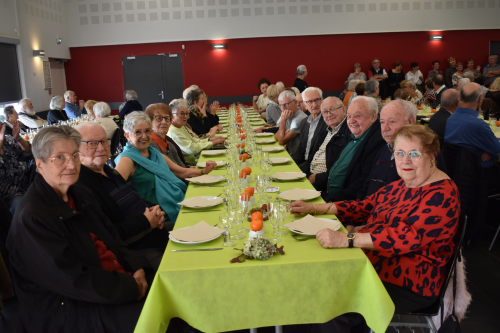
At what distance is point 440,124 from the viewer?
14.5 ft

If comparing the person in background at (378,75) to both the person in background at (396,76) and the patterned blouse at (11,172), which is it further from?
the patterned blouse at (11,172)

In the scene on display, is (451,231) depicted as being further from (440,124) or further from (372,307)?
(440,124)

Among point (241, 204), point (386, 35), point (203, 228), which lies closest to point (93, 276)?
point (203, 228)

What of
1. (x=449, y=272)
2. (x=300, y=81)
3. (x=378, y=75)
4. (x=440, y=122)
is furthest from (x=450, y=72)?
(x=449, y=272)

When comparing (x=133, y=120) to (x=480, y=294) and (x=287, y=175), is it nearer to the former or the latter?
(x=287, y=175)

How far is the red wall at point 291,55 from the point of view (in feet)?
41.7

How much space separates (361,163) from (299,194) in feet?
2.70

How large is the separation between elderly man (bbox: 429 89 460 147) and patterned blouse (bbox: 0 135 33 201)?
441 centimetres

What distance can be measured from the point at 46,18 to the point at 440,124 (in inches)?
435

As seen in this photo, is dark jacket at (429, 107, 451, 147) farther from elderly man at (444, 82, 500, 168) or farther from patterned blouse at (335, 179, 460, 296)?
patterned blouse at (335, 179, 460, 296)

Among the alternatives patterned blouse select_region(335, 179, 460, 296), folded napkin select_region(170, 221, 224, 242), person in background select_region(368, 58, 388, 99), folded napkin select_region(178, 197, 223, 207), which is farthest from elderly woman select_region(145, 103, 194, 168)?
person in background select_region(368, 58, 388, 99)

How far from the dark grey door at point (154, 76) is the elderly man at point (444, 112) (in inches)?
387

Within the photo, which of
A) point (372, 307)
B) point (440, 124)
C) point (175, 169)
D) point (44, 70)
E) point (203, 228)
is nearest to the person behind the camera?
point (372, 307)

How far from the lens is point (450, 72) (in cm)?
1236
